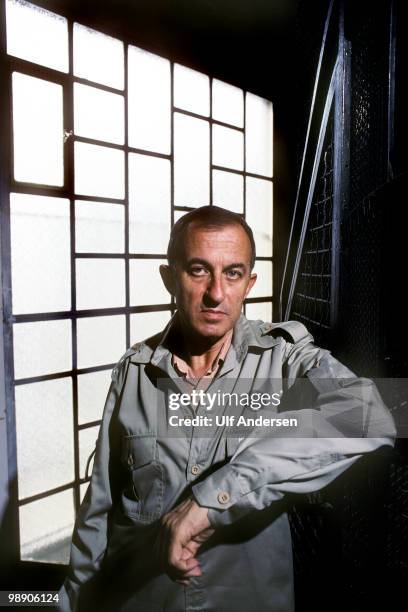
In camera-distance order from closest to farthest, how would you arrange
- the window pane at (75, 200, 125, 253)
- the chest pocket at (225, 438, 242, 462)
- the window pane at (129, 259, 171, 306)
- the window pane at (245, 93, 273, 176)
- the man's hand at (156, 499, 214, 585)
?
1. the man's hand at (156, 499, 214, 585)
2. the chest pocket at (225, 438, 242, 462)
3. the window pane at (75, 200, 125, 253)
4. the window pane at (129, 259, 171, 306)
5. the window pane at (245, 93, 273, 176)

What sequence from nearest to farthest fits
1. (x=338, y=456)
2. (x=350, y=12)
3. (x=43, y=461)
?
(x=338, y=456), (x=350, y=12), (x=43, y=461)

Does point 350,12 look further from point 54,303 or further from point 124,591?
point 124,591

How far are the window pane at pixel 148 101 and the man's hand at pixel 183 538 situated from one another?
2.93m

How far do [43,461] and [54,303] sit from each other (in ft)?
3.50

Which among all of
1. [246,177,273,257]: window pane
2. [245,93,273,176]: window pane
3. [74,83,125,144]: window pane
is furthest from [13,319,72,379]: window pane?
[245,93,273,176]: window pane

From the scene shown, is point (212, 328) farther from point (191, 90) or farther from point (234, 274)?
point (191, 90)

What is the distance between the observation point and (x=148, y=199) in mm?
3594

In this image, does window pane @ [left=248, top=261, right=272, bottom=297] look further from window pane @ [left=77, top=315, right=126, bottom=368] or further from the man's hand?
the man's hand

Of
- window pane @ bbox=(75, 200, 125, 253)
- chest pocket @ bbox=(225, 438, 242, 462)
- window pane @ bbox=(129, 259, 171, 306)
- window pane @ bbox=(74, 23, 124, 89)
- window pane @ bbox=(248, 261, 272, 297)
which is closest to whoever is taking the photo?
chest pocket @ bbox=(225, 438, 242, 462)

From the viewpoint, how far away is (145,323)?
363cm

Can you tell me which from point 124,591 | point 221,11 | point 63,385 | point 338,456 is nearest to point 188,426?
point 338,456

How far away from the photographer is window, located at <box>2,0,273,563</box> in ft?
9.27

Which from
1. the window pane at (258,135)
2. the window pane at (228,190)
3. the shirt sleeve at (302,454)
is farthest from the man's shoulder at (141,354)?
the window pane at (258,135)

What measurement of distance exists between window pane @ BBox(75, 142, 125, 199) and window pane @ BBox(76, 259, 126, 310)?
1.65 ft
